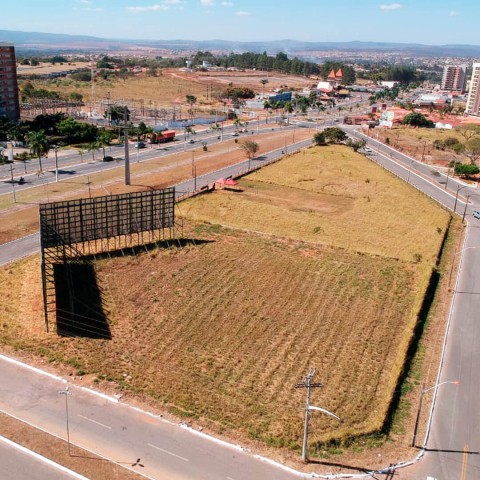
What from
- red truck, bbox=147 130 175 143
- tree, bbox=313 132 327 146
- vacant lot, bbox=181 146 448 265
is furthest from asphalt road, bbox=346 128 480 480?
red truck, bbox=147 130 175 143

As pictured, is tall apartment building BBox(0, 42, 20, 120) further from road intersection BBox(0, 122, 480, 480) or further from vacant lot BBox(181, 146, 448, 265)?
road intersection BBox(0, 122, 480, 480)

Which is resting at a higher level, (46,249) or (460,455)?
(46,249)

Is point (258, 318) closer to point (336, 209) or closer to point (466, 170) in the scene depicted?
point (336, 209)

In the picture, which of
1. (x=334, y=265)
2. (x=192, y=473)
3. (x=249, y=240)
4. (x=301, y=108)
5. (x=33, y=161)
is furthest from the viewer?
(x=301, y=108)

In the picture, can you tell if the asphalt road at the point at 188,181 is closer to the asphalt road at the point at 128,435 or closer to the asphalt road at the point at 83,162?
the asphalt road at the point at 83,162

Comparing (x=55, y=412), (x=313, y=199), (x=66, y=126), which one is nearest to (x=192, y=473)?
(x=55, y=412)

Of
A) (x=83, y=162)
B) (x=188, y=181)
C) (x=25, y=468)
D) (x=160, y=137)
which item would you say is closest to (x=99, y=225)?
(x=25, y=468)

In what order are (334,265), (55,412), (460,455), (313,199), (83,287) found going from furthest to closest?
(313,199)
(334,265)
(83,287)
(55,412)
(460,455)

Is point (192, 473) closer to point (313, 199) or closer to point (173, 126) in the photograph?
point (313, 199)
